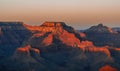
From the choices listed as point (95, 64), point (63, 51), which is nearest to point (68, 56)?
point (63, 51)

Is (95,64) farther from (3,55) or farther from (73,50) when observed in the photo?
(3,55)

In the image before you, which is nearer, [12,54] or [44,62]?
[44,62]

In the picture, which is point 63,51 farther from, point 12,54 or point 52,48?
point 12,54

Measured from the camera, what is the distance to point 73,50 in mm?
198000

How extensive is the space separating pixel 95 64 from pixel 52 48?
25437 mm

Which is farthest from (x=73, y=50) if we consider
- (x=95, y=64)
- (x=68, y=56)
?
(x=95, y=64)

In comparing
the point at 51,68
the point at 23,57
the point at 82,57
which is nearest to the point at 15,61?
the point at 23,57

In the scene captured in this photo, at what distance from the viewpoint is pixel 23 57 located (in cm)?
18162

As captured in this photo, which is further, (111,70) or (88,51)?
(88,51)

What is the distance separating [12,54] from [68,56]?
933 inches

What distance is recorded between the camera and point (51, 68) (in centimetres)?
17175

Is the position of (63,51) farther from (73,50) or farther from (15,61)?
(15,61)

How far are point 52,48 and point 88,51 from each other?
A: 53.1 ft

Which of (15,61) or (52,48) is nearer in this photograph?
(15,61)
